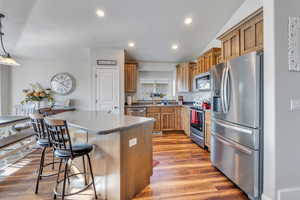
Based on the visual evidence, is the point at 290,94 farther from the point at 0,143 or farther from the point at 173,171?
the point at 0,143

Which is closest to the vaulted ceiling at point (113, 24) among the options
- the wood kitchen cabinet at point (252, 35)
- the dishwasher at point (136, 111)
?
the wood kitchen cabinet at point (252, 35)

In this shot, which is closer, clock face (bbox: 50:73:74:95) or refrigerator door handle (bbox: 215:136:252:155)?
refrigerator door handle (bbox: 215:136:252:155)

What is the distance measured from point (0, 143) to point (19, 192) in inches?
34.7

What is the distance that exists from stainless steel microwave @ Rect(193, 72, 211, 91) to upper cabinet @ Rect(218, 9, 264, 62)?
3.58 feet

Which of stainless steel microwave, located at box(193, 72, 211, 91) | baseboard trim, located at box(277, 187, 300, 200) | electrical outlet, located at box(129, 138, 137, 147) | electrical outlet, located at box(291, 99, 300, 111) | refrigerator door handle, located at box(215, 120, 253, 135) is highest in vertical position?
stainless steel microwave, located at box(193, 72, 211, 91)

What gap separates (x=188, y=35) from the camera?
14.7 feet

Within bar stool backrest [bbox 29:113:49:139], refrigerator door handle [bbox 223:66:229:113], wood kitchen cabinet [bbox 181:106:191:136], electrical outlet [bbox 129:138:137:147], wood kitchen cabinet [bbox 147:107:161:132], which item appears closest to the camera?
electrical outlet [bbox 129:138:137:147]

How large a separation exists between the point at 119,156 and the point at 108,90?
339 centimetres

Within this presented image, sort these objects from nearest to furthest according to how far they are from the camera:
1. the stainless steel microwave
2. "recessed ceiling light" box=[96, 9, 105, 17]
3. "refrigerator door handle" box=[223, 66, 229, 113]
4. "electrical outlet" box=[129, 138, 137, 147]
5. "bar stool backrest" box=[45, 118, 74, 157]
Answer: "bar stool backrest" box=[45, 118, 74, 157] → "electrical outlet" box=[129, 138, 137, 147] → "refrigerator door handle" box=[223, 66, 229, 113] → "recessed ceiling light" box=[96, 9, 105, 17] → the stainless steel microwave

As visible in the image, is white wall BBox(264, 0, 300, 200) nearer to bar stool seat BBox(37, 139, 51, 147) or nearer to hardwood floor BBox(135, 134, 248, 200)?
hardwood floor BBox(135, 134, 248, 200)

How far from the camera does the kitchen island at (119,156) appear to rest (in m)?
1.74

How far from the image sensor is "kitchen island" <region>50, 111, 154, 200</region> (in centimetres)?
174

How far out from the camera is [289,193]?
1.76m

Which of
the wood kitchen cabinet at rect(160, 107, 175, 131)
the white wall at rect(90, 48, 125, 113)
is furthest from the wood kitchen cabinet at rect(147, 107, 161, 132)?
the white wall at rect(90, 48, 125, 113)
